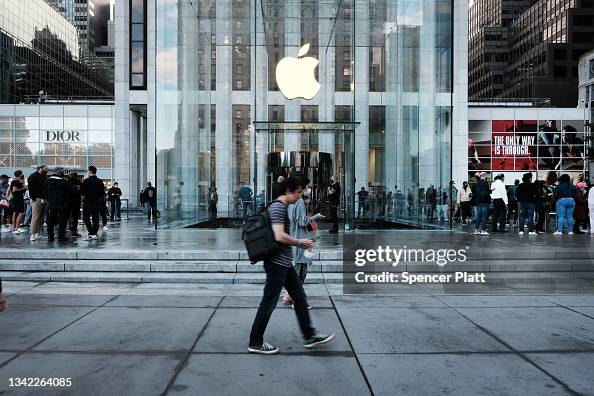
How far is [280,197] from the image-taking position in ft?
17.6

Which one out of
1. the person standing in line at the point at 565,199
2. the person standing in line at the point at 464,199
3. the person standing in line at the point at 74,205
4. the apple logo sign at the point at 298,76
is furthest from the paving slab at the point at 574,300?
the apple logo sign at the point at 298,76

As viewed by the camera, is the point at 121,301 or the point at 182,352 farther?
the point at 121,301

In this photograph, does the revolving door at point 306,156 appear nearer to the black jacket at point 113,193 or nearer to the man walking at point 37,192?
the man walking at point 37,192

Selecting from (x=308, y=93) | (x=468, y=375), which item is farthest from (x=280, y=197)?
(x=308, y=93)

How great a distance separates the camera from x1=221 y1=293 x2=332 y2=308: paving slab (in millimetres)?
7641

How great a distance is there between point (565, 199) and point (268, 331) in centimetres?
1253

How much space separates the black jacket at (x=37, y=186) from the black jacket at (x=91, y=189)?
1196 mm

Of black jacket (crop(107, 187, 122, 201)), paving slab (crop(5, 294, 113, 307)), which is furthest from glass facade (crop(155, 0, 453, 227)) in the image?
paving slab (crop(5, 294, 113, 307))

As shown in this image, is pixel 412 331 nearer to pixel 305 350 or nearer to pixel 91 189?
pixel 305 350

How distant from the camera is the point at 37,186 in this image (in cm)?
1388

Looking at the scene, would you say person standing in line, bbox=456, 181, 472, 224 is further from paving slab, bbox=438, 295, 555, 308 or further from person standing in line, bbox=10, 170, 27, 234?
person standing in line, bbox=10, 170, 27, 234

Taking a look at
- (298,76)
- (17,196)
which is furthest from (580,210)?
(17,196)

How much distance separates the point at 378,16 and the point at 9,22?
4516 centimetres

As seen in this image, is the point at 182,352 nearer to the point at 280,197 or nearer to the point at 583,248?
the point at 280,197
